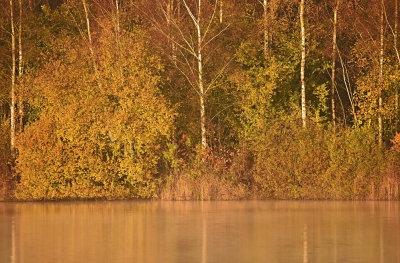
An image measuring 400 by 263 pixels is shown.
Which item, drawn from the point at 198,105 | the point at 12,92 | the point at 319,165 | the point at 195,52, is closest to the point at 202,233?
the point at 319,165

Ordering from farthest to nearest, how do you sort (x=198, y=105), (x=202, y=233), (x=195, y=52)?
1. (x=195, y=52)
2. (x=198, y=105)
3. (x=202, y=233)

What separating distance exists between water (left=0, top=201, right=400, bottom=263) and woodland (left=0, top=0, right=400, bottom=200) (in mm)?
3722

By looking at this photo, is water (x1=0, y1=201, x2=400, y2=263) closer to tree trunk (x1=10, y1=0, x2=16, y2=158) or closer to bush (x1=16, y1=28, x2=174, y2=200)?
bush (x1=16, y1=28, x2=174, y2=200)

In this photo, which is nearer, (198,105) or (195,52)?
(198,105)

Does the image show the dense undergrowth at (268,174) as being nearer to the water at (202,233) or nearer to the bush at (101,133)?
the bush at (101,133)

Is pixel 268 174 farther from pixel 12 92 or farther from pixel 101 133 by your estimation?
pixel 12 92

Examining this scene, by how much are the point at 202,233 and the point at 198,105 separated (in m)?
17.5

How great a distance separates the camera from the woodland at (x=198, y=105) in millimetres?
29969

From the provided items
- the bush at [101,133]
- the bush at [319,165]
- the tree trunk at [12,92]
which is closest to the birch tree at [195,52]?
the bush at [101,133]

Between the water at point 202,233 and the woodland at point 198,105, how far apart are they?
372 cm

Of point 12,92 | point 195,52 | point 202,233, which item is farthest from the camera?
point 195,52

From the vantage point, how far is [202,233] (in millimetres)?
17172

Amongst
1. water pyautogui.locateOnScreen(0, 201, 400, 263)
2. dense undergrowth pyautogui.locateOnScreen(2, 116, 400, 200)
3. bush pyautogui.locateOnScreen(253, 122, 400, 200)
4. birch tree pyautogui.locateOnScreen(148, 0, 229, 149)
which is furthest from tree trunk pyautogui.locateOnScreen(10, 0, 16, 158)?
bush pyautogui.locateOnScreen(253, 122, 400, 200)

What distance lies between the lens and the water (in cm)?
1351
